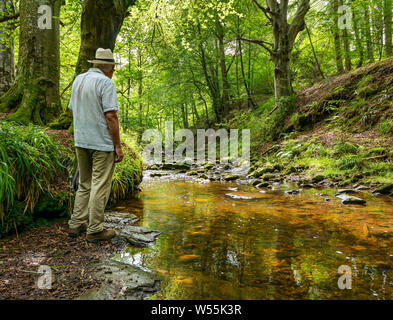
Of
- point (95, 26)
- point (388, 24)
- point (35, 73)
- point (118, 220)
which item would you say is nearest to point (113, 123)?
point (118, 220)

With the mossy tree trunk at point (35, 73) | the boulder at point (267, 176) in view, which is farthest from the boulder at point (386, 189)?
the mossy tree trunk at point (35, 73)

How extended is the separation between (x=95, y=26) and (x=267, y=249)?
4.36 metres

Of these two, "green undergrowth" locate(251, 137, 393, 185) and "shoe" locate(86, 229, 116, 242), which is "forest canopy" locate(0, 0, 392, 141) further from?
A: "green undergrowth" locate(251, 137, 393, 185)

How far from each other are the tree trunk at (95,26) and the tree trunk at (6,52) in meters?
4.18

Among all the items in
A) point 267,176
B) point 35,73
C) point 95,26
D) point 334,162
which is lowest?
point 267,176

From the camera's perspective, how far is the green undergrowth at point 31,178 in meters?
2.86

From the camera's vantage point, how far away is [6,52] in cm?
700

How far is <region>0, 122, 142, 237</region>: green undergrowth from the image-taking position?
2863 millimetres

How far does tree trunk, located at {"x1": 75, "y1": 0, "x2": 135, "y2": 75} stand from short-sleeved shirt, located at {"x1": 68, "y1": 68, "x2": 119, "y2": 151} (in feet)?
5.19

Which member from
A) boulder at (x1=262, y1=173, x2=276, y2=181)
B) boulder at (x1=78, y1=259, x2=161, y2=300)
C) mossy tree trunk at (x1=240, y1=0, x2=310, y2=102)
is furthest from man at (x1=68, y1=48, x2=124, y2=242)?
mossy tree trunk at (x1=240, y1=0, x2=310, y2=102)

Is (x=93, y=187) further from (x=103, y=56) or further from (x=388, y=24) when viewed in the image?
(x=388, y=24)

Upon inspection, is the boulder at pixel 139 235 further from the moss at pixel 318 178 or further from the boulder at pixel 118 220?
the moss at pixel 318 178
